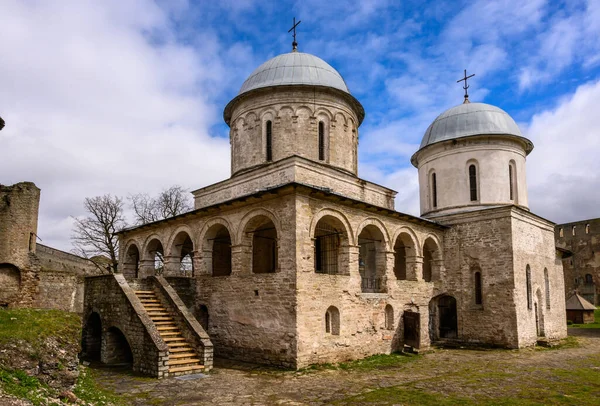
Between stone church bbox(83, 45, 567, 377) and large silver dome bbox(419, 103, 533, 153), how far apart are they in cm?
6

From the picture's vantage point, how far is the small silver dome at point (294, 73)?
17469 mm

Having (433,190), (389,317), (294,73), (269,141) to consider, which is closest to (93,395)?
(389,317)

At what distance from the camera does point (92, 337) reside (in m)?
Result: 14.2

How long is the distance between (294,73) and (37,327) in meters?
12.8

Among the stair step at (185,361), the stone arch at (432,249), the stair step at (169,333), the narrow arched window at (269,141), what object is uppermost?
the narrow arched window at (269,141)

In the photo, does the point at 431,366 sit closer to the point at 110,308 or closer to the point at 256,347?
the point at 256,347

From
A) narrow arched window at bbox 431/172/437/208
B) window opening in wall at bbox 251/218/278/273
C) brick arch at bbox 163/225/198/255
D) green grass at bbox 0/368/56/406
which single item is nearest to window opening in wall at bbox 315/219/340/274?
window opening in wall at bbox 251/218/278/273

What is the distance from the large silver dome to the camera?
18953mm

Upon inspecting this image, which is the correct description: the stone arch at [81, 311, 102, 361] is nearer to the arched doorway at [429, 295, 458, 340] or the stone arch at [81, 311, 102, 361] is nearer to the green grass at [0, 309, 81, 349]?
the green grass at [0, 309, 81, 349]

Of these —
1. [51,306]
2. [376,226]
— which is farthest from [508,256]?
[51,306]

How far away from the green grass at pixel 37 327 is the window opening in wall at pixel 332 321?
641 cm

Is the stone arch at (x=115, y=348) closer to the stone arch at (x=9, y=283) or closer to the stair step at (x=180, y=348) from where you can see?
the stair step at (x=180, y=348)

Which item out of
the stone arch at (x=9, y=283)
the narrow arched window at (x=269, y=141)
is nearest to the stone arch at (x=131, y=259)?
the stone arch at (x=9, y=283)

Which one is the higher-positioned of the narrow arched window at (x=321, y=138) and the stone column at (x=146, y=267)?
the narrow arched window at (x=321, y=138)
